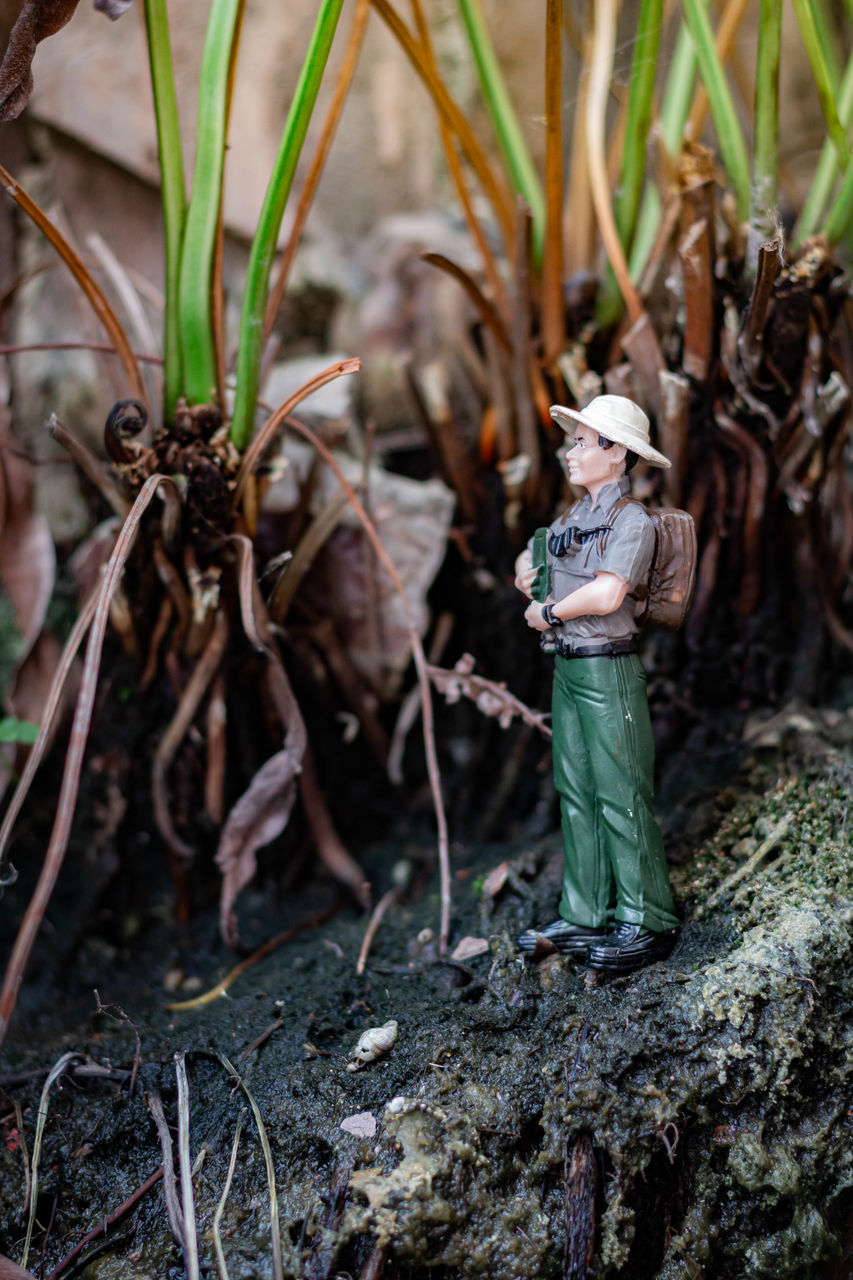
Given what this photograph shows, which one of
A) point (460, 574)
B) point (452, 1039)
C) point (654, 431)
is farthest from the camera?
point (460, 574)

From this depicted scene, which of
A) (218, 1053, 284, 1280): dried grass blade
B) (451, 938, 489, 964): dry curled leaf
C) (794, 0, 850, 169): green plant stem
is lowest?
(218, 1053, 284, 1280): dried grass blade

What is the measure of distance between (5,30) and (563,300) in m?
1.00

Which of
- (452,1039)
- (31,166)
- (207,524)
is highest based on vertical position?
(31,166)

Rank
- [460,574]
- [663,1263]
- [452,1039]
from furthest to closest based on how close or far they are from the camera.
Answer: [460,574] → [452,1039] → [663,1263]

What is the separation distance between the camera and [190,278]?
119 cm

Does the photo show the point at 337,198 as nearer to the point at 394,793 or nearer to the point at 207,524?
the point at 207,524

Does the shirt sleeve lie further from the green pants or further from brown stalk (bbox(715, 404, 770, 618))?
brown stalk (bbox(715, 404, 770, 618))

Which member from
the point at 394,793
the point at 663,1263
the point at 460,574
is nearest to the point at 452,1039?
the point at 663,1263

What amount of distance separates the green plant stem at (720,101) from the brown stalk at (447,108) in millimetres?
340

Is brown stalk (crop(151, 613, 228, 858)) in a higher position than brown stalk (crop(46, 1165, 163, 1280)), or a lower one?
higher

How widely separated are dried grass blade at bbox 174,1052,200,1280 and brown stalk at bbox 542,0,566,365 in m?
1.16

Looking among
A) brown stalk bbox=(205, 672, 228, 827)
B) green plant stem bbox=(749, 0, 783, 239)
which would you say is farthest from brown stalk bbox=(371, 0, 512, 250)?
brown stalk bbox=(205, 672, 228, 827)

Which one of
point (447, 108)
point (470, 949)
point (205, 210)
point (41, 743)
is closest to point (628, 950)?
point (470, 949)

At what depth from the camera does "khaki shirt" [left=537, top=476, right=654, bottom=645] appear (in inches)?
38.3
